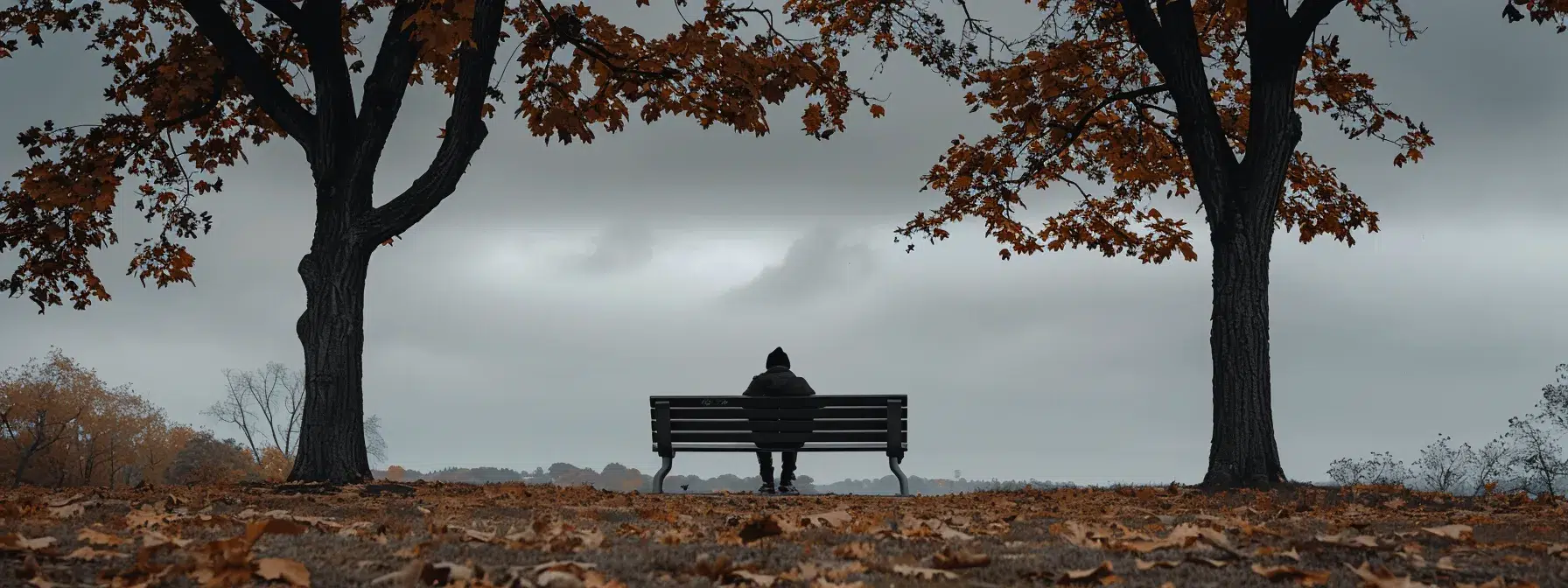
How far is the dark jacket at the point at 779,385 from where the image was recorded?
12.2 m

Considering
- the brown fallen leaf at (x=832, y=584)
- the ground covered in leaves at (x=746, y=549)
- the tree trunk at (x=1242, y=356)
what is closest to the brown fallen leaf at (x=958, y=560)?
the ground covered in leaves at (x=746, y=549)

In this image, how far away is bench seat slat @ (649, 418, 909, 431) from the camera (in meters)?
11.6

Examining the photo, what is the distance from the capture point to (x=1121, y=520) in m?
6.64

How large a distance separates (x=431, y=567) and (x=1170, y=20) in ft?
33.6

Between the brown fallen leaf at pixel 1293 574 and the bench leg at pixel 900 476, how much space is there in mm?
7499

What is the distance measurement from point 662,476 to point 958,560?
800 centimetres

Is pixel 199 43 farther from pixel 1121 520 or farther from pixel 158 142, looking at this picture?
pixel 1121 520

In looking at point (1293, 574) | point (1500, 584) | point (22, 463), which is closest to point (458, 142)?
point (1293, 574)

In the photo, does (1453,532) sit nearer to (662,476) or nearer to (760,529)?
(760,529)

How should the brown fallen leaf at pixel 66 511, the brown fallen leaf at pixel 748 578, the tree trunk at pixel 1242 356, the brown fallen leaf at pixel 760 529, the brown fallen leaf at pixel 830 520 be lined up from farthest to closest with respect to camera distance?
the tree trunk at pixel 1242 356 < the brown fallen leaf at pixel 66 511 < the brown fallen leaf at pixel 830 520 < the brown fallen leaf at pixel 760 529 < the brown fallen leaf at pixel 748 578

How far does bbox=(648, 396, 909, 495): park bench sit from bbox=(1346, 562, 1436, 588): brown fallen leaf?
742 centimetres

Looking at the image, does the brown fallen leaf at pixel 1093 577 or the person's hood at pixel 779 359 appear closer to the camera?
the brown fallen leaf at pixel 1093 577

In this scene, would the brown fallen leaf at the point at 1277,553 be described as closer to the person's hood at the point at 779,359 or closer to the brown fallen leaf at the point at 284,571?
the brown fallen leaf at the point at 284,571

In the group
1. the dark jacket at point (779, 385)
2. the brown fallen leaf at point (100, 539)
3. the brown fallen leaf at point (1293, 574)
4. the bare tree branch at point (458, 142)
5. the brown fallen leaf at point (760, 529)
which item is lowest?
the brown fallen leaf at point (1293, 574)
